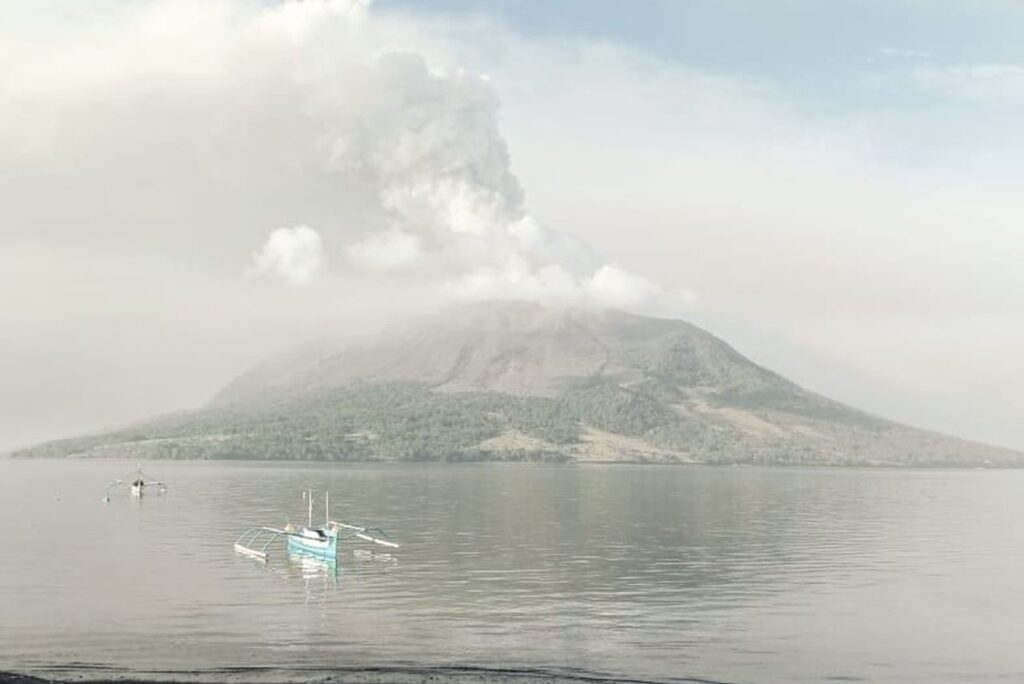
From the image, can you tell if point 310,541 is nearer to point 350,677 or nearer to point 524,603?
point 524,603

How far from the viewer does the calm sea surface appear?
1809 inches

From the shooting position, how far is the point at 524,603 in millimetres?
61250

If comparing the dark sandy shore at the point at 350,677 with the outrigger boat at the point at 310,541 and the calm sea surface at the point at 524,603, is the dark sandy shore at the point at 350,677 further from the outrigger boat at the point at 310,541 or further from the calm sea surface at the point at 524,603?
the outrigger boat at the point at 310,541

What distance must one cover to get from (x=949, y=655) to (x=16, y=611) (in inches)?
1862

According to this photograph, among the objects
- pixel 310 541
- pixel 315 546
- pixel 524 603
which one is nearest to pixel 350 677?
pixel 524 603

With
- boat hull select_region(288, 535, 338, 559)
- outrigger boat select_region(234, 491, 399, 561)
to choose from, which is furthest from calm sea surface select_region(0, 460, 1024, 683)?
outrigger boat select_region(234, 491, 399, 561)

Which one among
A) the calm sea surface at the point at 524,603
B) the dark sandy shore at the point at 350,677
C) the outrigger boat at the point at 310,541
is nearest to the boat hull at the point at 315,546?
the outrigger boat at the point at 310,541

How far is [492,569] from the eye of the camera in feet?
251

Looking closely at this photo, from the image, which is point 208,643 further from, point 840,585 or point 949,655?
point 840,585

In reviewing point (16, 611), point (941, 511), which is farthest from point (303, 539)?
point (941, 511)

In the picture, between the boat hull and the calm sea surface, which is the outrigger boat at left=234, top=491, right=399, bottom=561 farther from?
the calm sea surface

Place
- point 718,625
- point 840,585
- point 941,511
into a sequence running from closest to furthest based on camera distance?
point 718,625 → point 840,585 → point 941,511

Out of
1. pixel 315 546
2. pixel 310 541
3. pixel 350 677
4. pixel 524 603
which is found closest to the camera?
pixel 350 677

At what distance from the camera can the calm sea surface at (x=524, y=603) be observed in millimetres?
45938
